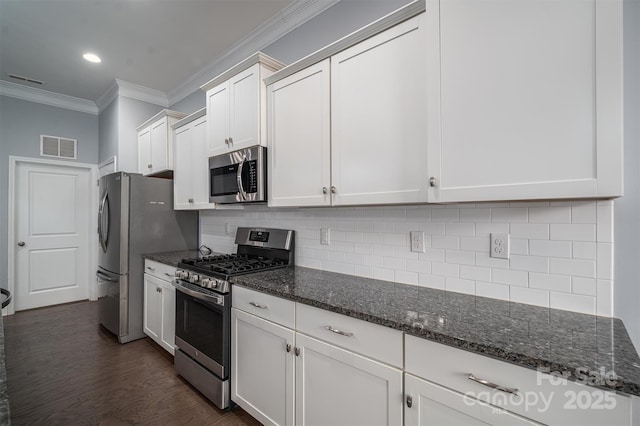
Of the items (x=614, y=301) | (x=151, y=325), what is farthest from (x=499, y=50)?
(x=151, y=325)

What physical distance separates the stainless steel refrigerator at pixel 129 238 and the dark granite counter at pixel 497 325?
202cm

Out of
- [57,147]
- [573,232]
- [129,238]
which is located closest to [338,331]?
[573,232]

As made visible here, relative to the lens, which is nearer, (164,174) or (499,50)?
(499,50)

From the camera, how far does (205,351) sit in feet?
6.80

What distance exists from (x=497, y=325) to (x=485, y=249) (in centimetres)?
48

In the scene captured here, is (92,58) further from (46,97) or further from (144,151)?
(46,97)

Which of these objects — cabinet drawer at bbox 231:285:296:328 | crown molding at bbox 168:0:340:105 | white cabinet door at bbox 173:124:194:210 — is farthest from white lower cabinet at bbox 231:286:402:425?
crown molding at bbox 168:0:340:105

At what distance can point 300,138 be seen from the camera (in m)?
1.93

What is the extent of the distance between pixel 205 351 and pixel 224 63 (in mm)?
2849

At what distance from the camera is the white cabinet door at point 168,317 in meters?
2.60

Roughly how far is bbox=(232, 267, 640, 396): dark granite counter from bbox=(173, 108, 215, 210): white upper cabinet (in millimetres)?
1501

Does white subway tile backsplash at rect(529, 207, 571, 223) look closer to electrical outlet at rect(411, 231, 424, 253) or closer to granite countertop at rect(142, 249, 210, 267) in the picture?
electrical outlet at rect(411, 231, 424, 253)

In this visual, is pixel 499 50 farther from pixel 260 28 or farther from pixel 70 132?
pixel 70 132

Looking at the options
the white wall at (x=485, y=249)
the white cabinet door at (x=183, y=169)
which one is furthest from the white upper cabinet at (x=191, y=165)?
the white wall at (x=485, y=249)
